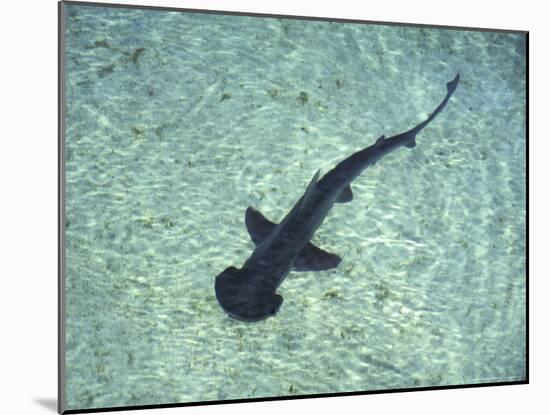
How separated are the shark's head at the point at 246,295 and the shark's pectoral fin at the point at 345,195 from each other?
1.72 ft

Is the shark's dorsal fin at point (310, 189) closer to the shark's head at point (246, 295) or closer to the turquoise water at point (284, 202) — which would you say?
the turquoise water at point (284, 202)

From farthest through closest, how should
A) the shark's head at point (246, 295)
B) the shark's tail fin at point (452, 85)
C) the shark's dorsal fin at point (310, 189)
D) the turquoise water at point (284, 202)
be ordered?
the shark's tail fin at point (452, 85) < the shark's dorsal fin at point (310, 189) < the shark's head at point (246, 295) < the turquoise water at point (284, 202)

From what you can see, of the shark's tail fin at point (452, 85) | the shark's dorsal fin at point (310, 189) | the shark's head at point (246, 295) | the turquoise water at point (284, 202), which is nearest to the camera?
the turquoise water at point (284, 202)

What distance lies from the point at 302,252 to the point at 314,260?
0.23 ft

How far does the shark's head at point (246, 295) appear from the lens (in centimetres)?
486

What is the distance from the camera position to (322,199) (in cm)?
502

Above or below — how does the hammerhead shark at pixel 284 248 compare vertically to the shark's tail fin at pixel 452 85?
below

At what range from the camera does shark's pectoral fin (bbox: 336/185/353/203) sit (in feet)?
16.6

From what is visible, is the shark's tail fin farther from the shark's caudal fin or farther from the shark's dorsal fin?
the shark's caudal fin

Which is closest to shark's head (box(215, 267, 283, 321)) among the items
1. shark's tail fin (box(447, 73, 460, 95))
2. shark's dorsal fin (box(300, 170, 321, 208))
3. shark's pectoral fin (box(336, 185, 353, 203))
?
shark's dorsal fin (box(300, 170, 321, 208))

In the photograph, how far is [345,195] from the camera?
507cm

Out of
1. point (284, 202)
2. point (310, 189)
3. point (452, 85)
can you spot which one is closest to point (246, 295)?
point (284, 202)

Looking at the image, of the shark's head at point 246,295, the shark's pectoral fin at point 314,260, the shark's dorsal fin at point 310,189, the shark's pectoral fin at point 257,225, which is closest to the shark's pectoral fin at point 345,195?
the shark's dorsal fin at point 310,189

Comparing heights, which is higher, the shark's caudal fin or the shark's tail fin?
the shark's tail fin
